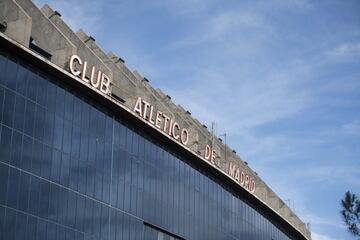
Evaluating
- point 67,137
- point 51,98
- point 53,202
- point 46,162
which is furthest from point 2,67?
point 53,202

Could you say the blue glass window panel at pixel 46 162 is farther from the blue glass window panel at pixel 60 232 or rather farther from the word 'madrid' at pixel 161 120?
the word 'madrid' at pixel 161 120

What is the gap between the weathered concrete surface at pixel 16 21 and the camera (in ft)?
→ 155

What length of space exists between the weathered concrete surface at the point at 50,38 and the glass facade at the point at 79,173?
297 cm

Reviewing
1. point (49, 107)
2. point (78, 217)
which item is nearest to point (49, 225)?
point (78, 217)

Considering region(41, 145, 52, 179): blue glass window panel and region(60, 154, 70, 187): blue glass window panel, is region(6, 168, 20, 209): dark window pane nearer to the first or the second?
region(41, 145, 52, 179): blue glass window panel

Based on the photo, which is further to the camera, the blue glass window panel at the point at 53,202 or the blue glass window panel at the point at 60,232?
the blue glass window panel at the point at 60,232

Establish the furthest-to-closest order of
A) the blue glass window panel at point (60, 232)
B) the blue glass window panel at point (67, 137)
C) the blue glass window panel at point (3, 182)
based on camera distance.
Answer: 1. the blue glass window panel at point (67, 137)
2. the blue glass window panel at point (60, 232)
3. the blue glass window panel at point (3, 182)

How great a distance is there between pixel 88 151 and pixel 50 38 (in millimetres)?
8542

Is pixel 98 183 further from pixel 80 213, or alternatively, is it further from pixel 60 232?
pixel 60 232

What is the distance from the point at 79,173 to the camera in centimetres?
4981

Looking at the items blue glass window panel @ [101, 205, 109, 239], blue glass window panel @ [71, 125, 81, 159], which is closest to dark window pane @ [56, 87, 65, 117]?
blue glass window panel @ [71, 125, 81, 159]

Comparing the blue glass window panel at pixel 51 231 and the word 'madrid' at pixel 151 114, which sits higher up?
the word 'madrid' at pixel 151 114

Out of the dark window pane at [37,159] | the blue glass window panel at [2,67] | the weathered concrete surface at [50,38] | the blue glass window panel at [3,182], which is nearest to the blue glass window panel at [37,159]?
the dark window pane at [37,159]

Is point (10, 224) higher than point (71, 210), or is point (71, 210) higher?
point (71, 210)
